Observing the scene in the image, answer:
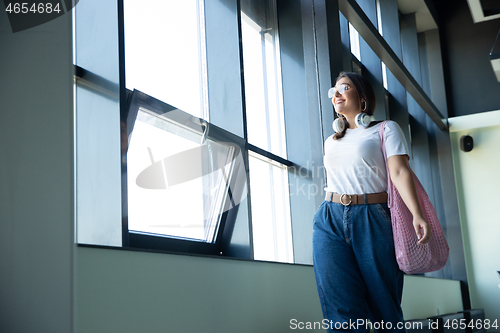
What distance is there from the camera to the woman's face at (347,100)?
78.2 inches

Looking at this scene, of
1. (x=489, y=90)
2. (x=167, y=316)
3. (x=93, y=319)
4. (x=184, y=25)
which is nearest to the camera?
(x=93, y=319)

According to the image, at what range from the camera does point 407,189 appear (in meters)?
1.72

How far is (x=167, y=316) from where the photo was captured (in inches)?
60.0

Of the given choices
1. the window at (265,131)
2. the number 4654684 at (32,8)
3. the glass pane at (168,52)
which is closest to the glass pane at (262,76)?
the window at (265,131)

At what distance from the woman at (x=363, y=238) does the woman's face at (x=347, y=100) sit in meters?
0.17

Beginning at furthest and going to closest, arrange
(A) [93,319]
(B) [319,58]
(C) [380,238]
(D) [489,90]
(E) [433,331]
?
(D) [489,90]
(E) [433,331]
(B) [319,58]
(C) [380,238]
(A) [93,319]

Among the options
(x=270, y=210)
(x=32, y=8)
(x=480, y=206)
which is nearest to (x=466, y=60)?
(x=480, y=206)

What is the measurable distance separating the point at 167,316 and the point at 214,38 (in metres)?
1.57

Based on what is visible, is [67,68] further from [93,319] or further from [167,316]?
[167,316]

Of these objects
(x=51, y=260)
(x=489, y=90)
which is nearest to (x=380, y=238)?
(x=51, y=260)

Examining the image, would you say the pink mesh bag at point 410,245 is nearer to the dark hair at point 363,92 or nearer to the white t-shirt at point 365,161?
the white t-shirt at point 365,161

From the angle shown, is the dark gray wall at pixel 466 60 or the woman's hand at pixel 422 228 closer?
the woman's hand at pixel 422 228

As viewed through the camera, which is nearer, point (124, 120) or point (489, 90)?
point (124, 120)

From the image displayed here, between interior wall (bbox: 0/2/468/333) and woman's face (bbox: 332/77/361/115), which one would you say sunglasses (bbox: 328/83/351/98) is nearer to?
woman's face (bbox: 332/77/361/115)
